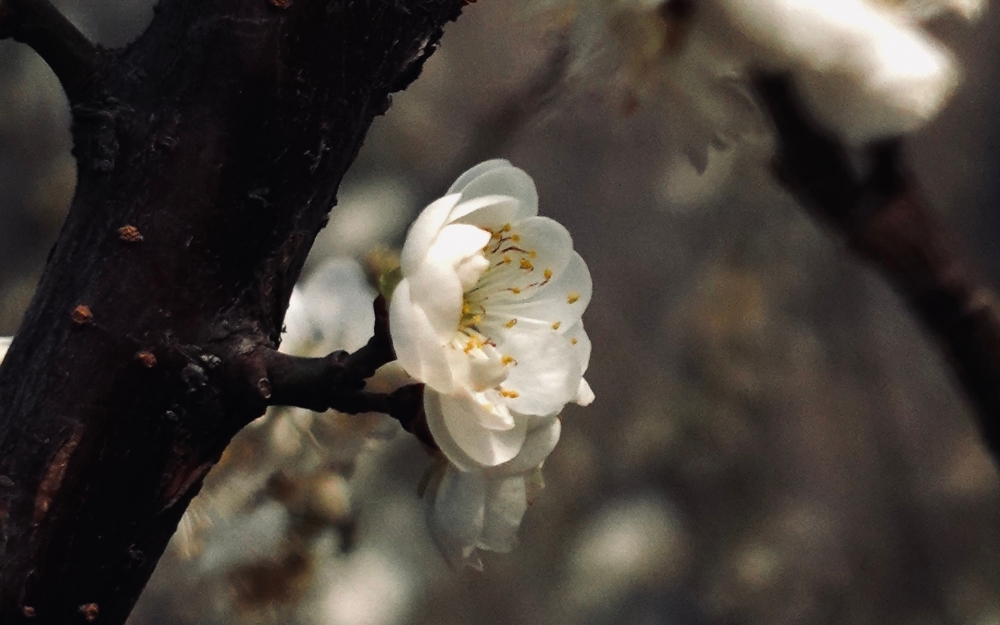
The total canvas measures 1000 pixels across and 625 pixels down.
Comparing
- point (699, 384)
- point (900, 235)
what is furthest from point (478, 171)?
point (699, 384)

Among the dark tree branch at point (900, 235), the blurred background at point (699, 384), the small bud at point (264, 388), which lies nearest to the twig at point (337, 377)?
the small bud at point (264, 388)

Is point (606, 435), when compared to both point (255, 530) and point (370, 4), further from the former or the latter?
point (370, 4)

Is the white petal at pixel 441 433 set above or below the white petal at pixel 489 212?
below

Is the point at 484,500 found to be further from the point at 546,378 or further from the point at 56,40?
the point at 56,40

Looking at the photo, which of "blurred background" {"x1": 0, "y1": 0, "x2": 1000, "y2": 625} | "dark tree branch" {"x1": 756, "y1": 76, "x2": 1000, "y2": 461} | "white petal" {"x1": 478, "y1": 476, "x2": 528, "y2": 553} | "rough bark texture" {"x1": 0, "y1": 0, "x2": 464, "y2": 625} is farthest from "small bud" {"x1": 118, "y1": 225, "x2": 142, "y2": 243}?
"blurred background" {"x1": 0, "y1": 0, "x2": 1000, "y2": 625}

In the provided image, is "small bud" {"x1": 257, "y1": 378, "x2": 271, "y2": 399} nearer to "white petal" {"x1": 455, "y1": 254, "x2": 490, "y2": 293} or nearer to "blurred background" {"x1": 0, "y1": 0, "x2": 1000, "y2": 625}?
"white petal" {"x1": 455, "y1": 254, "x2": 490, "y2": 293}

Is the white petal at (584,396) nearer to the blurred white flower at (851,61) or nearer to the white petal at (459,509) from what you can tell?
the white petal at (459,509)
